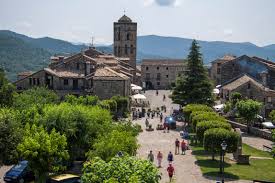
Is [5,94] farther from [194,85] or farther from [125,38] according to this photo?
[125,38]

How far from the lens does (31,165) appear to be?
26.2m

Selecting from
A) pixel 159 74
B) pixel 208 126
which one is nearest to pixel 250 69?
pixel 208 126

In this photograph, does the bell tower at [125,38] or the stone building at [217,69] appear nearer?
the stone building at [217,69]

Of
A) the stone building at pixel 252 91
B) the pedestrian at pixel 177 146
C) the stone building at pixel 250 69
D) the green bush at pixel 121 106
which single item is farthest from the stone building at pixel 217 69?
the pedestrian at pixel 177 146

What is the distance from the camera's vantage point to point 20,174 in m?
29.3

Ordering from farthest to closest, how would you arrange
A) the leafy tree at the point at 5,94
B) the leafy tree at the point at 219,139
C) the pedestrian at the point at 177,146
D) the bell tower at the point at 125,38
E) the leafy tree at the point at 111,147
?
1. the bell tower at the point at 125,38
2. the leafy tree at the point at 5,94
3. the pedestrian at the point at 177,146
4. the leafy tree at the point at 219,139
5. the leafy tree at the point at 111,147

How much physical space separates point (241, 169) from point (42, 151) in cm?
1463

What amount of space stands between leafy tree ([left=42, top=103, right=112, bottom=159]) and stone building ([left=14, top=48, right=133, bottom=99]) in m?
29.1

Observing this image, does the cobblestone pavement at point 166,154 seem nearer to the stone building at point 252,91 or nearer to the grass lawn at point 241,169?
the grass lawn at point 241,169

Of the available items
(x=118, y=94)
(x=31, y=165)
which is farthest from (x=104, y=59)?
(x=31, y=165)

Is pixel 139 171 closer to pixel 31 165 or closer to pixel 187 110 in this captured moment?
pixel 31 165

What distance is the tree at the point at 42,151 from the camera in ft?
83.7

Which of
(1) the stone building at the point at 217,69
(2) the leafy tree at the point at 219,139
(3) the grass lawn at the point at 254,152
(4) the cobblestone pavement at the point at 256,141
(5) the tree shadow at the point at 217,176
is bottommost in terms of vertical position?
(5) the tree shadow at the point at 217,176

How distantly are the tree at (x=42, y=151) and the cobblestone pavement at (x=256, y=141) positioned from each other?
22.8 metres
